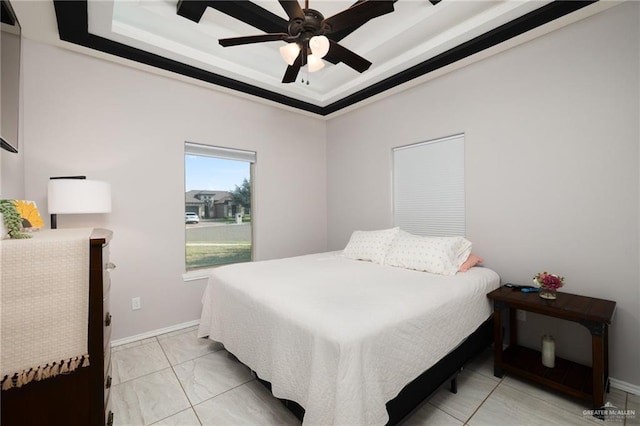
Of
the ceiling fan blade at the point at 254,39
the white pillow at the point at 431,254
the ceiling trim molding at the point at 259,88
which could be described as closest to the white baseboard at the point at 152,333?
the white pillow at the point at 431,254

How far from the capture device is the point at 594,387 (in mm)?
1741

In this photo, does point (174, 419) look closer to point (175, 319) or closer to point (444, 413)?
point (175, 319)

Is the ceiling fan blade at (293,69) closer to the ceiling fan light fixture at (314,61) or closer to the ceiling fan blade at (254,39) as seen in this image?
the ceiling fan light fixture at (314,61)

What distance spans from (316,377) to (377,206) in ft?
8.80

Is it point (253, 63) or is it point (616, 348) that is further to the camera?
point (253, 63)

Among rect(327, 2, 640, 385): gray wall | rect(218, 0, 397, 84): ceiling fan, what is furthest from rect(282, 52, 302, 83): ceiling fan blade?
rect(327, 2, 640, 385): gray wall

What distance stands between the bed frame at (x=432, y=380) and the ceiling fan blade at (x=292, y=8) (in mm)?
2288

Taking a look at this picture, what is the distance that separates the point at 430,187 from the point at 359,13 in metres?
2.01

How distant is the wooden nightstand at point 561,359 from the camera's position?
1728mm

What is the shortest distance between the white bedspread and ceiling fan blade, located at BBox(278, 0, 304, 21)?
177 centimetres

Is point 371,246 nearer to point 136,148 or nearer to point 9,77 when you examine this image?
point 136,148

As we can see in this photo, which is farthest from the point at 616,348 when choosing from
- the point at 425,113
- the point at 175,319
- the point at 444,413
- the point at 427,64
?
the point at 175,319

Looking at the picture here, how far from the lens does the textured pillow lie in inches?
96.7

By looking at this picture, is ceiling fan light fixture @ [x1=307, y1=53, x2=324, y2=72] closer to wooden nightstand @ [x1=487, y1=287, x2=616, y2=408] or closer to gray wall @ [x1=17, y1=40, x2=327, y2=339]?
gray wall @ [x1=17, y1=40, x2=327, y2=339]
